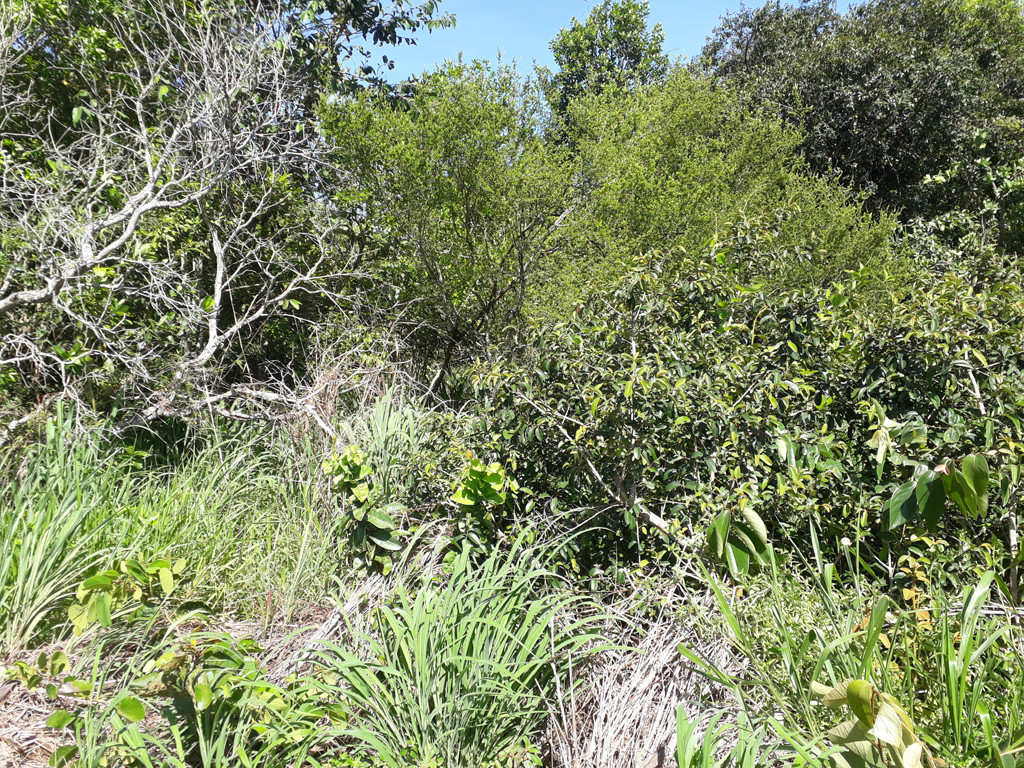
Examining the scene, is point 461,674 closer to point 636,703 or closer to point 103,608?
point 636,703

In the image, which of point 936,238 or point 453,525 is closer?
point 453,525

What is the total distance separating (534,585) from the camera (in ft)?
9.05

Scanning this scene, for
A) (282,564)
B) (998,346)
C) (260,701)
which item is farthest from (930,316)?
(282,564)

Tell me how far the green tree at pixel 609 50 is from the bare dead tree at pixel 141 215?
12.2m

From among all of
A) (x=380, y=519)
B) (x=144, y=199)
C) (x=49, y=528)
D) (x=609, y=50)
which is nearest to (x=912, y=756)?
(x=380, y=519)

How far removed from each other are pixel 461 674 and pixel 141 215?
409 cm

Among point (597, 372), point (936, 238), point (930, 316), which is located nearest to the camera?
point (930, 316)

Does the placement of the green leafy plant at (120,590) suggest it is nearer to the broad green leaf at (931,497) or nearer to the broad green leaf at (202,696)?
the broad green leaf at (202,696)

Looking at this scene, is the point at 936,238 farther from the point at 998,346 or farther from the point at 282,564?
the point at 282,564

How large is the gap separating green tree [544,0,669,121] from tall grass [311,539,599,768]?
50.9ft

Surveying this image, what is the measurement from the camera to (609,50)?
54.5ft

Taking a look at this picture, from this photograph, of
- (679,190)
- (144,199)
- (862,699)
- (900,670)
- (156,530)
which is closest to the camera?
(862,699)

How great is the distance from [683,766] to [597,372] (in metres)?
1.63

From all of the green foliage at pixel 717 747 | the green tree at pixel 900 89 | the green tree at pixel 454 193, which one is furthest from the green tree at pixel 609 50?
the green foliage at pixel 717 747
